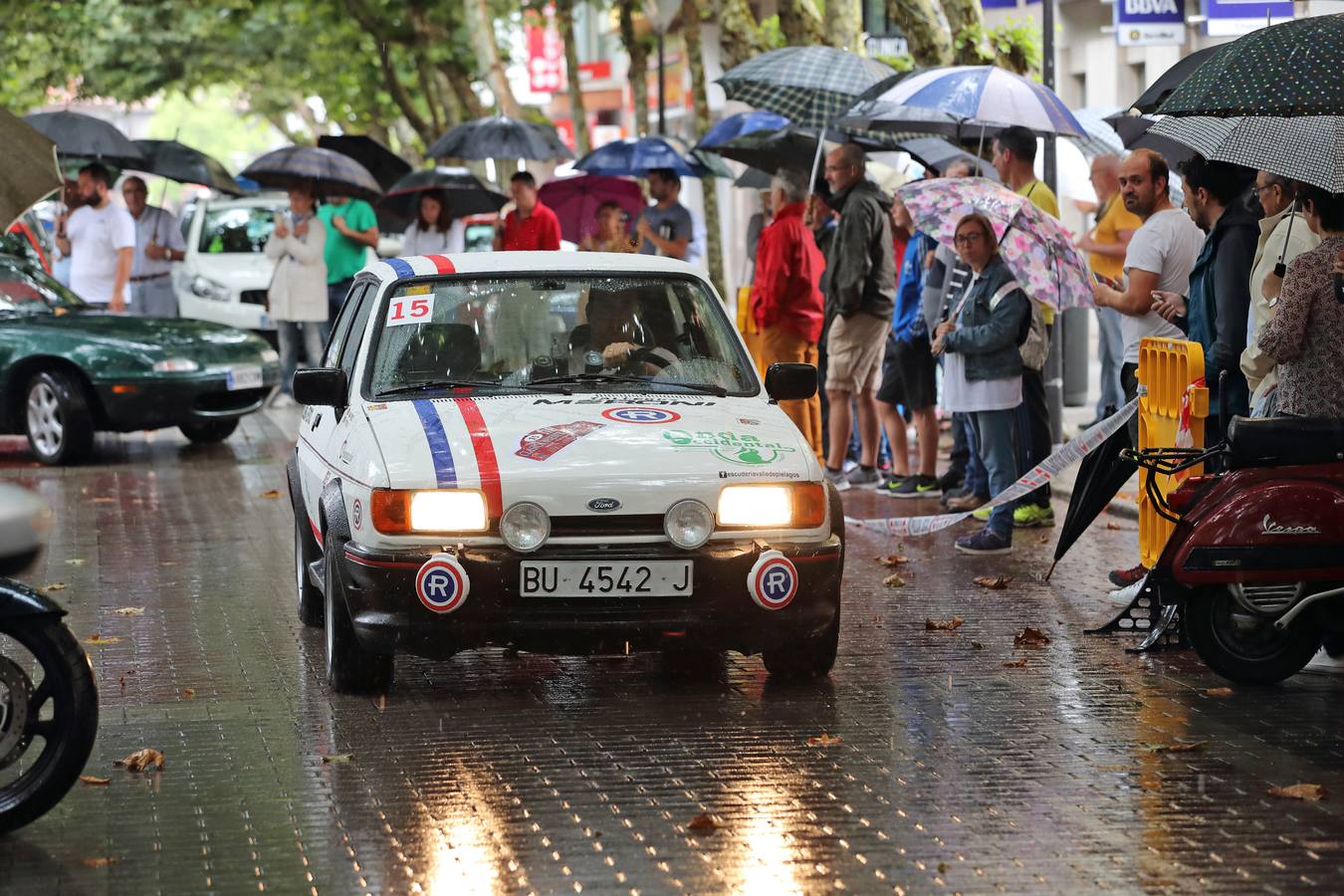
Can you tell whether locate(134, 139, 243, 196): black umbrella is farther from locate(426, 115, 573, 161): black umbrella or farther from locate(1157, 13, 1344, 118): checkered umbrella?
locate(1157, 13, 1344, 118): checkered umbrella

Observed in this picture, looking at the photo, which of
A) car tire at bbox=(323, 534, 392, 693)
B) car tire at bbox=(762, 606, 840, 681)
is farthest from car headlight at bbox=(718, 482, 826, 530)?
car tire at bbox=(323, 534, 392, 693)

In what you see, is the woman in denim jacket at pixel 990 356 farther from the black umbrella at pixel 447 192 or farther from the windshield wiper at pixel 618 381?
the black umbrella at pixel 447 192

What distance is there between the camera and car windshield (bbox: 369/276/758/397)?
322 inches

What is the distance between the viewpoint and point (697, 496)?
7.34m

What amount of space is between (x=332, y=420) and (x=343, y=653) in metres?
1.20

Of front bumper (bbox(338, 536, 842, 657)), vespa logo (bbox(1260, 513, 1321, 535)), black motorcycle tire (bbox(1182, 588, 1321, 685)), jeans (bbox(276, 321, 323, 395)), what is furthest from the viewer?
jeans (bbox(276, 321, 323, 395))

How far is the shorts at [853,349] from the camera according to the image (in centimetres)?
1398

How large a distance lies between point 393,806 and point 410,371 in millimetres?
2391

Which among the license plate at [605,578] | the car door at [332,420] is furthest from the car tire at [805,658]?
the car door at [332,420]

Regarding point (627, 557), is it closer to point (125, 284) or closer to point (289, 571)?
point (289, 571)

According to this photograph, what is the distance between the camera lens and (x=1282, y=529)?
768cm

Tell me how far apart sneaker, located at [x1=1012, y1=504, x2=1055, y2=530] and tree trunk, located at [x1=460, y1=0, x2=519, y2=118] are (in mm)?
19870

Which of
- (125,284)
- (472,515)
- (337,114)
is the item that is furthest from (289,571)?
(337,114)

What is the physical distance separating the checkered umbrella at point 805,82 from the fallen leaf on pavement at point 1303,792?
9.51 meters
